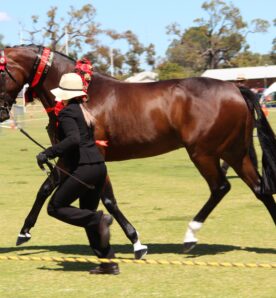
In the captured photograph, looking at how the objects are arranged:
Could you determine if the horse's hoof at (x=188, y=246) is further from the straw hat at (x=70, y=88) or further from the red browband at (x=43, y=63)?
the red browband at (x=43, y=63)

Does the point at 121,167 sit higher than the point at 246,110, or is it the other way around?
the point at 246,110

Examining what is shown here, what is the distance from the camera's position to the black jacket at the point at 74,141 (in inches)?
243

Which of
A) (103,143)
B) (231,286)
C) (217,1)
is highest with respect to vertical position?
(103,143)

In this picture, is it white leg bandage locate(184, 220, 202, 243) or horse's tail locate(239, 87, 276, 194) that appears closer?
white leg bandage locate(184, 220, 202, 243)

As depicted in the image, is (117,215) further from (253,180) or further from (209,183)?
(253,180)

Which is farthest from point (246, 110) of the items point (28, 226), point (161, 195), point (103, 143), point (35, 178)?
point (35, 178)

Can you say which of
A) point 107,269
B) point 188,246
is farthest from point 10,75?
point 188,246

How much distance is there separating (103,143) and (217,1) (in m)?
94.0

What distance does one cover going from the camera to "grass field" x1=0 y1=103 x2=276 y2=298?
233 inches

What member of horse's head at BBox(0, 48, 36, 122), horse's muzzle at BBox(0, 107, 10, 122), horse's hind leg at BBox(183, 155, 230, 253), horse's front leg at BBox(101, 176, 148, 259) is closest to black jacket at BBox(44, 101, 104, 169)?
horse's front leg at BBox(101, 176, 148, 259)

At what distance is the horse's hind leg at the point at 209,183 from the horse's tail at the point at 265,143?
17.3 inches

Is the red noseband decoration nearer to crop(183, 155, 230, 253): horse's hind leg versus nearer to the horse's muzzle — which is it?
the horse's muzzle

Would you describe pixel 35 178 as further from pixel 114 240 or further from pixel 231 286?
pixel 231 286

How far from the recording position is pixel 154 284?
239 inches
